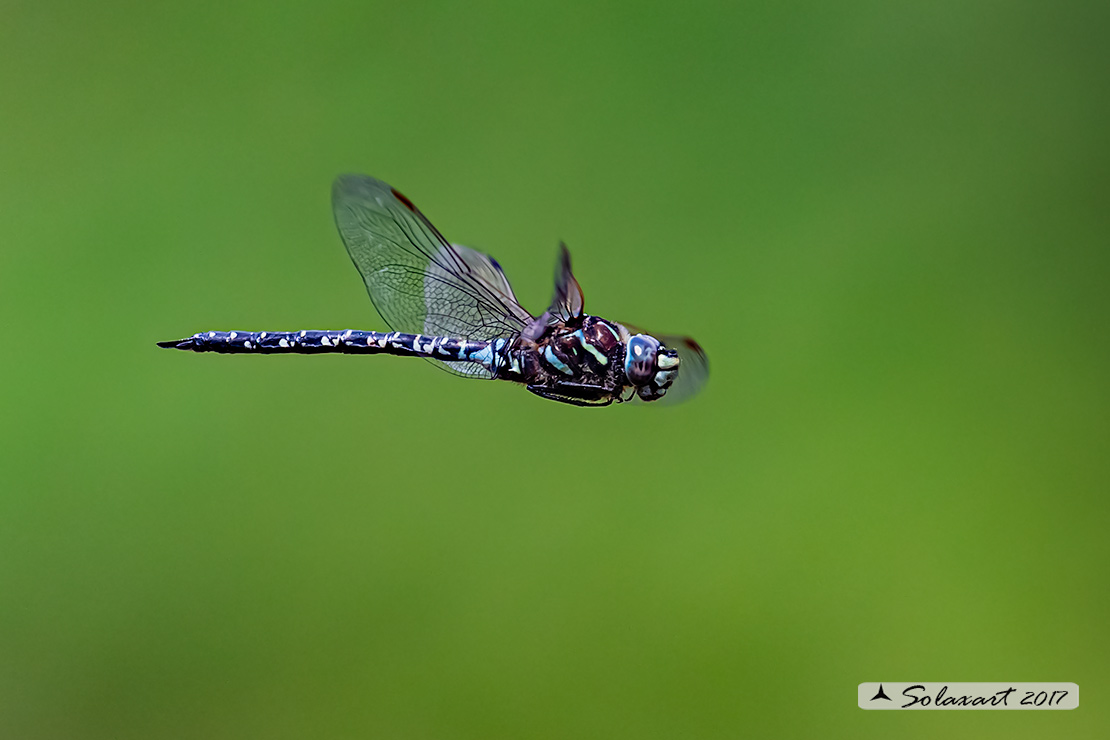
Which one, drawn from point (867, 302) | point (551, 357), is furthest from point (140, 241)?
point (867, 302)

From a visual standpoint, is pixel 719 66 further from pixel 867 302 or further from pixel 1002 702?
pixel 1002 702

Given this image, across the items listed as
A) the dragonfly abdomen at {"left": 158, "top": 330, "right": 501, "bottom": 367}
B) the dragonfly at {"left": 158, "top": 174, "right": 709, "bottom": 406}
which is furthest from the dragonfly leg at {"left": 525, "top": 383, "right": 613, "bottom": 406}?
the dragonfly abdomen at {"left": 158, "top": 330, "right": 501, "bottom": 367}

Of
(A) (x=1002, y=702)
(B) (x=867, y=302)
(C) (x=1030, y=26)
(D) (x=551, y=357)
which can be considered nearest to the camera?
(D) (x=551, y=357)

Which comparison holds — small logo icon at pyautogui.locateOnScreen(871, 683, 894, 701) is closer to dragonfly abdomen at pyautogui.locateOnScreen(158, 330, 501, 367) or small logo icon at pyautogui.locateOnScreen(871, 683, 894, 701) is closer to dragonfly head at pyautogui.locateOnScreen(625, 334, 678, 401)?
dragonfly head at pyautogui.locateOnScreen(625, 334, 678, 401)

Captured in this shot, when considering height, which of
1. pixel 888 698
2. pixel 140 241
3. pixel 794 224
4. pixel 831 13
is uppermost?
pixel 831 13

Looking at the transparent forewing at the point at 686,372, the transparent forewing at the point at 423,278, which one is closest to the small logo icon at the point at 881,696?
the transparent forewing at the point at 686,372

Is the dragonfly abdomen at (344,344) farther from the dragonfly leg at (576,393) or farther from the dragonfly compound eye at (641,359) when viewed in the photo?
the dragonfly compound eye at (641,359)

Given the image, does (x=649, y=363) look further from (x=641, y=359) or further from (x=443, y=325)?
(x=443, y=325)
